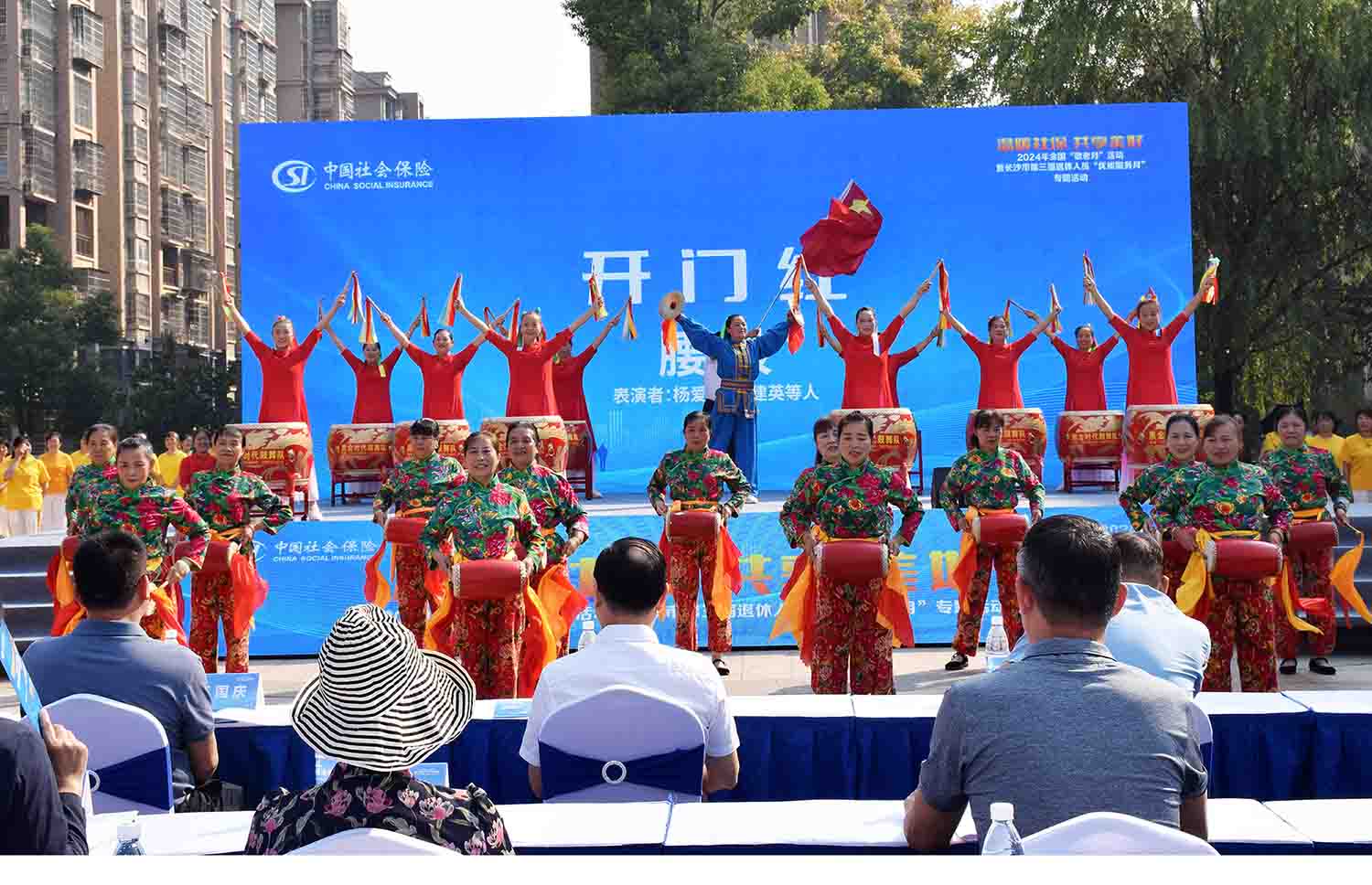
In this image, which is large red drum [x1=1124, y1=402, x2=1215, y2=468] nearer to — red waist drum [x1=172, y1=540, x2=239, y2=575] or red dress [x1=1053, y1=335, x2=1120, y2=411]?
red dress [x1=1053, y1=335, x2=1120, y2=411]

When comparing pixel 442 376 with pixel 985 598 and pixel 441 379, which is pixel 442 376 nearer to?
pixel 441 379

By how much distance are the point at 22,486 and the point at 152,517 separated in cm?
595

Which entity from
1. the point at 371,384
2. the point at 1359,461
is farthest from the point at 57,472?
the point at 1359,461

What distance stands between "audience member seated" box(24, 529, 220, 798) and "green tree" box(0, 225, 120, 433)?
1756 centimetres

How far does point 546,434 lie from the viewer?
326 inches

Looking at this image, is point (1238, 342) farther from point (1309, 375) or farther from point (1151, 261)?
point (1151, 261)

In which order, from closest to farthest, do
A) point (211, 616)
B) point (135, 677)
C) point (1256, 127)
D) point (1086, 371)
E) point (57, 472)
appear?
point (135, 677) → point (211, 616) → point (1086, 371) → point (57, 472) → point (1256, 127)

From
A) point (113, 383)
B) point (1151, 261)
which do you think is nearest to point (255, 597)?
point (1151, 261)

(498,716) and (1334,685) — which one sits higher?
(498,716)

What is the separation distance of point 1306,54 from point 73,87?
20.2m

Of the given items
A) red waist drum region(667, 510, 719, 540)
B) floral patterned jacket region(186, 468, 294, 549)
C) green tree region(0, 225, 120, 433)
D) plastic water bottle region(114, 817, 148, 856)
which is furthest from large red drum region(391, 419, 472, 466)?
green tree region(0, 225, 120, 433)

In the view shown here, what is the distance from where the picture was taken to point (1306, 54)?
40.3 feet

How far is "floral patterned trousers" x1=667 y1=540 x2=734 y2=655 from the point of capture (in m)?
6.44

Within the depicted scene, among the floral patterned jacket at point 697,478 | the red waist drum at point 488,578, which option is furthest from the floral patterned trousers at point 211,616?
the floral patterned jacket at point 697,478
